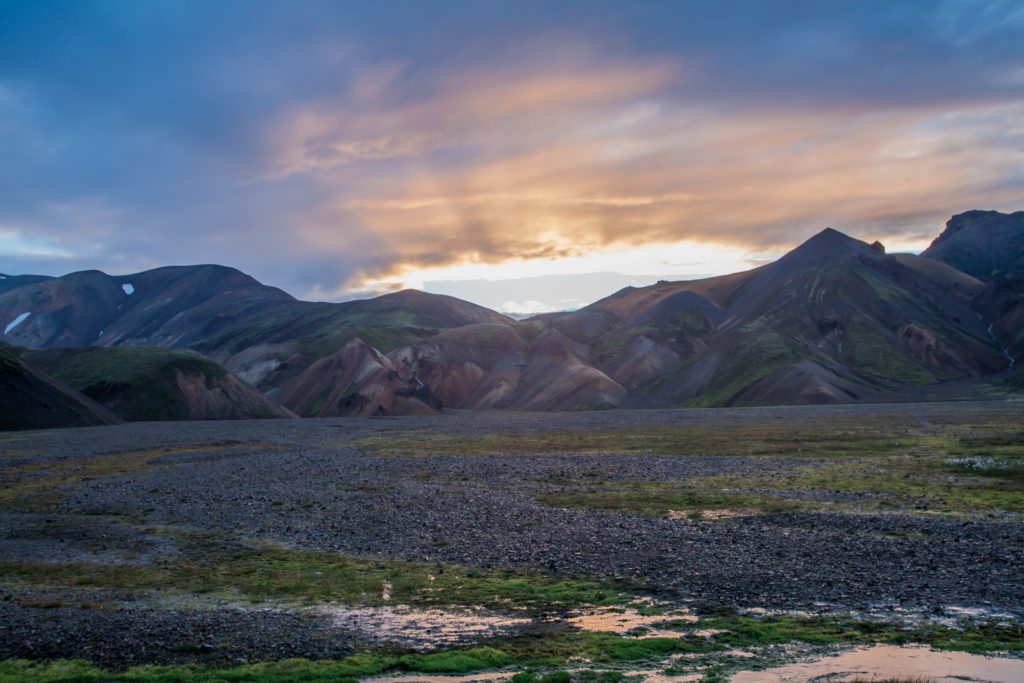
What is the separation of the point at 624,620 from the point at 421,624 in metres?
4.57

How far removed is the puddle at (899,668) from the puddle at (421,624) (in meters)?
5.59

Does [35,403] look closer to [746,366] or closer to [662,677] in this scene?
[662,677]

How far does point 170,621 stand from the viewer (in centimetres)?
1817

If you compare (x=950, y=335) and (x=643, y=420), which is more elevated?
(x=950, y=335)

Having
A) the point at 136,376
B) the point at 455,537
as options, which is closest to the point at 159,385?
the point at 136,376

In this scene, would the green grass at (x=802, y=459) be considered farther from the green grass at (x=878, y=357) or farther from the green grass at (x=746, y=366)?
the green grass at (x=878, y=357)

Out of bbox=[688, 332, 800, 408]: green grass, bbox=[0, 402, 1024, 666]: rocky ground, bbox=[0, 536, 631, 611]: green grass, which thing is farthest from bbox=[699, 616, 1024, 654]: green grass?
bbox=[688, 332, 800, 408]: green grass

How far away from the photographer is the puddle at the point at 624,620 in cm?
1702

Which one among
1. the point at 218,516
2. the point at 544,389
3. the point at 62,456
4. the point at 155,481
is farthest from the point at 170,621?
the point at 544,389

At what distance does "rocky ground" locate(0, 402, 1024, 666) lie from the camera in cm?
1800

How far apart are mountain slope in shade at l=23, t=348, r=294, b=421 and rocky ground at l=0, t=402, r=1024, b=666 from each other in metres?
75.0

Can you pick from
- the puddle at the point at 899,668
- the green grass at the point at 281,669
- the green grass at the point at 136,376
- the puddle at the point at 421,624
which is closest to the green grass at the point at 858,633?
the puddle at the point at 899,668

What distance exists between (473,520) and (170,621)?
555 inches

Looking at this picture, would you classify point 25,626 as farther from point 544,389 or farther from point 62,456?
point 544,389
